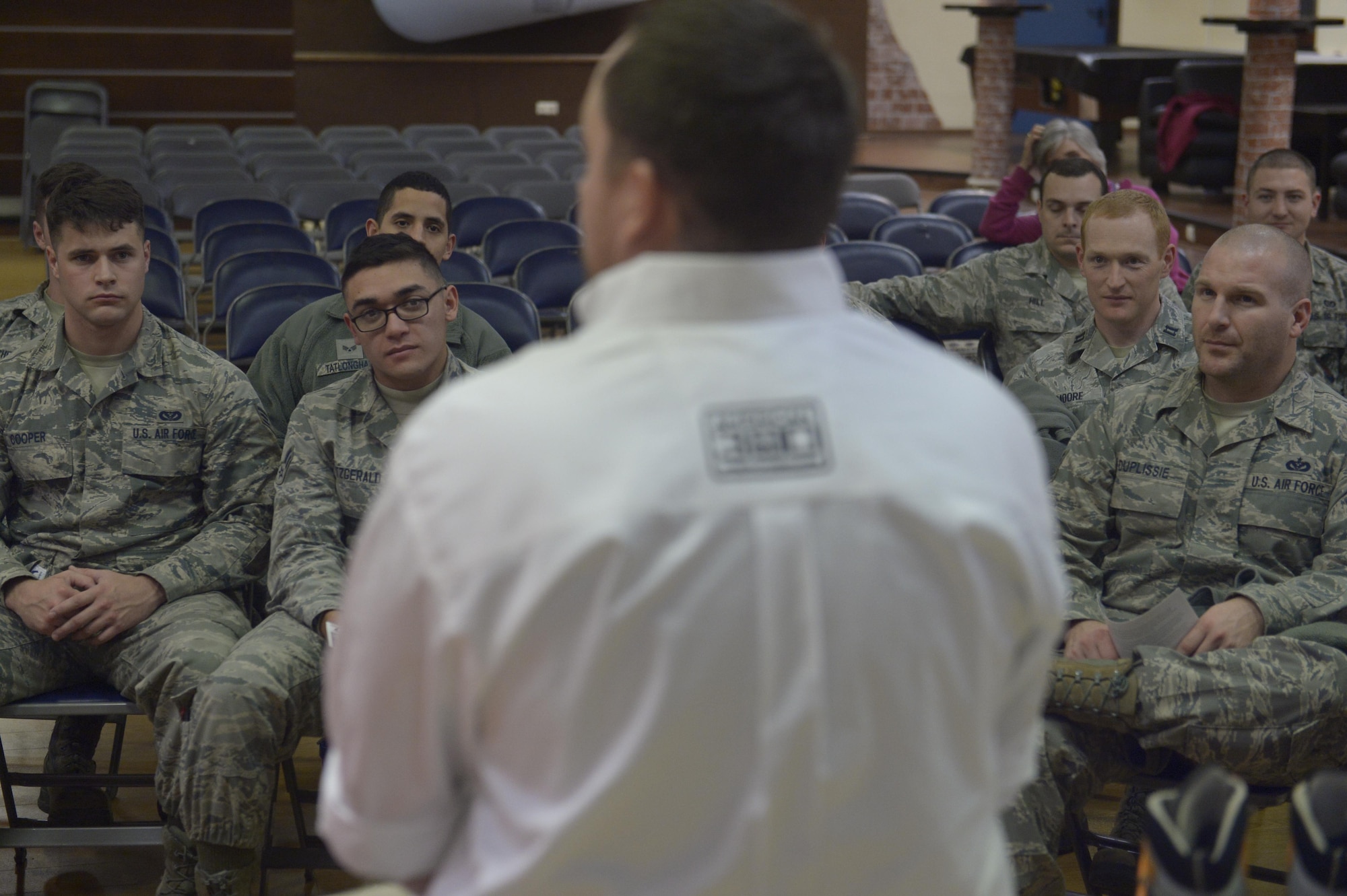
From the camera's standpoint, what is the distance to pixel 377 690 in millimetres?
870

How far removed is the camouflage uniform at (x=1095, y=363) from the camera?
3.40m

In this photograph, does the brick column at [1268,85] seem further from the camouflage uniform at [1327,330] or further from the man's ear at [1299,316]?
the man's ear at [1299,316]

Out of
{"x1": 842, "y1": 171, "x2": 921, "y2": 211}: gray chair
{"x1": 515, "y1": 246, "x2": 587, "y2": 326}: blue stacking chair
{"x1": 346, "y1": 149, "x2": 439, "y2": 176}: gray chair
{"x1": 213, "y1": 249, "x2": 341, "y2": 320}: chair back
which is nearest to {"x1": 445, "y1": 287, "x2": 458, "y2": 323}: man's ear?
{"x1": 213, "y1": 249, "x2": 341, "y2": 320}: chair back

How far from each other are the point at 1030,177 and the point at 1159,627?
3393 millimetres

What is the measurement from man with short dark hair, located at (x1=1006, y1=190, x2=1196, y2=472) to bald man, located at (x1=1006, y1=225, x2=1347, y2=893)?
732 mm

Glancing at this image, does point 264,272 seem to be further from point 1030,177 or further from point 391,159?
point 391,159

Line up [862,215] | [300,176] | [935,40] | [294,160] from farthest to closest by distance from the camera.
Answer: [935,40], [294,160], [300,176], [862,215]

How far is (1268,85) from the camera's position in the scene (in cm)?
862

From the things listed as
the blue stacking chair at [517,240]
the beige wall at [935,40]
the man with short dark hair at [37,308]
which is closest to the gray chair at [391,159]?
the blue stacking chair at [517,240]

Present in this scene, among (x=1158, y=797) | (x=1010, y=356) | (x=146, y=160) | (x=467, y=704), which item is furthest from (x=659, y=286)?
(x=146, y=160)

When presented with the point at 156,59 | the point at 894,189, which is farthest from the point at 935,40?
the point at 894,189

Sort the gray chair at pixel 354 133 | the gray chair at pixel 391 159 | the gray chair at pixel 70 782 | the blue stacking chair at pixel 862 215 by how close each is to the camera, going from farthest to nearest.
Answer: the gray chair at pixel 354 133 < the gray chair at pixel 391 159 < the blue stacking chair at pixel 862 215 < the gray chair at pixel 70 782

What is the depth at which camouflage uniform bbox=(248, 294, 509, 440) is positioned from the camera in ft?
11.2

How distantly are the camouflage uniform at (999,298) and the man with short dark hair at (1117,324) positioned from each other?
440mm
